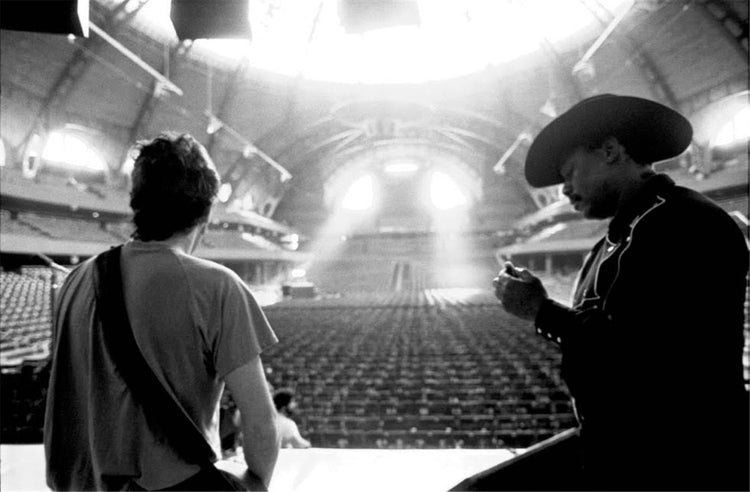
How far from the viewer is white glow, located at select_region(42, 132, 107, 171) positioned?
1830 cm

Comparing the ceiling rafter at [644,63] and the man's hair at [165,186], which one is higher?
the ceiling rafter at [644,63]

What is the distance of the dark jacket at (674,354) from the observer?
3.44ft

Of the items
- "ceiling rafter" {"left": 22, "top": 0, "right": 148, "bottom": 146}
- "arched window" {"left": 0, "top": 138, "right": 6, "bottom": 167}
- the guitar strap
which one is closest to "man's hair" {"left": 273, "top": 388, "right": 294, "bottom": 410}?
the guitar strap

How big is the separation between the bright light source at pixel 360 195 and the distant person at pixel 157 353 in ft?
111

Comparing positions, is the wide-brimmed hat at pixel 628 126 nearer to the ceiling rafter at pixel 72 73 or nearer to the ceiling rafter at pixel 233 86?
the ceiling rafter at pixel 72 73

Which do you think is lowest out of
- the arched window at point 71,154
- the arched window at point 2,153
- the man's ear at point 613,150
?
the man's ear at point 613,150

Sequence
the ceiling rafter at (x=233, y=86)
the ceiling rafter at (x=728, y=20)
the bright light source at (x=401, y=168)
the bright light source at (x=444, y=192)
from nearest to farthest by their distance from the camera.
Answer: the ceiling rafter at (x=728, y=20) → the ceiling rafter at (x=233, y=86) → the bright light source at (x=444, y=192) → the bright light source at (x=401, y=168)

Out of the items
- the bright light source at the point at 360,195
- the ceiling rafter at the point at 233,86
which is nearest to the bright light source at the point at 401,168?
the bright light source at the point at 360,195

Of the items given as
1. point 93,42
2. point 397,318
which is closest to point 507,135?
point 397,318

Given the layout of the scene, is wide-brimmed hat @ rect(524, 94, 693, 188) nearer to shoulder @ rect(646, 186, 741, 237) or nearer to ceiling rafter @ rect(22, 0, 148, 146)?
shoulder @ rect(646, 186, 741, 237)

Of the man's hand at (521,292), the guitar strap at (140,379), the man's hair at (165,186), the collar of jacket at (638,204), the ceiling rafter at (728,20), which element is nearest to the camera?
the guitar strap at (140,379)

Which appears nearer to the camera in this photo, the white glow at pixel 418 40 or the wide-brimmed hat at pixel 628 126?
the wide-brimmed hat at pixel 628 126

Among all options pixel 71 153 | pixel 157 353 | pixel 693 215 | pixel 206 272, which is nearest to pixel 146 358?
pixel 157 353

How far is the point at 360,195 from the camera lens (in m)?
35.4
